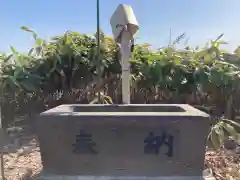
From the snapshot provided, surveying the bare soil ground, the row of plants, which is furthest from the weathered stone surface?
the row of plants

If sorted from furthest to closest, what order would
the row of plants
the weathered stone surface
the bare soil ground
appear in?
the row of plants → the bare soil ground → the weathered stone surface

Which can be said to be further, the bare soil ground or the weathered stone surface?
the bare soil ground

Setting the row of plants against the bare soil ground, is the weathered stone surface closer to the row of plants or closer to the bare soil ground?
the bare soil ground

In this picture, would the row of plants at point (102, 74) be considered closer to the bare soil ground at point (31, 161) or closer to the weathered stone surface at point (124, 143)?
the bare soil ground at point (31, 161)

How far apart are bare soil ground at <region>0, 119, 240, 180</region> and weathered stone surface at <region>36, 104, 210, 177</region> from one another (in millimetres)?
399

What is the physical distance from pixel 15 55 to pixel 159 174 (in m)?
2.85

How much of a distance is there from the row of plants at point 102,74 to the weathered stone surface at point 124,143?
1.74 meters

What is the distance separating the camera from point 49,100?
12.8ft

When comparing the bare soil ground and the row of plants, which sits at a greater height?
the row of plants

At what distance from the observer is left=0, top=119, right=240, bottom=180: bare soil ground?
7.15ft

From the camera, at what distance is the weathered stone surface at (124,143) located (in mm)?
1843

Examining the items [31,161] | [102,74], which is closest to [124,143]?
[31,161]

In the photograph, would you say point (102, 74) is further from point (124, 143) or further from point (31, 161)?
point (124, 143)

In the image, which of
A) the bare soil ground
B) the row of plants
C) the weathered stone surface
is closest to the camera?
the weathered stone surface
